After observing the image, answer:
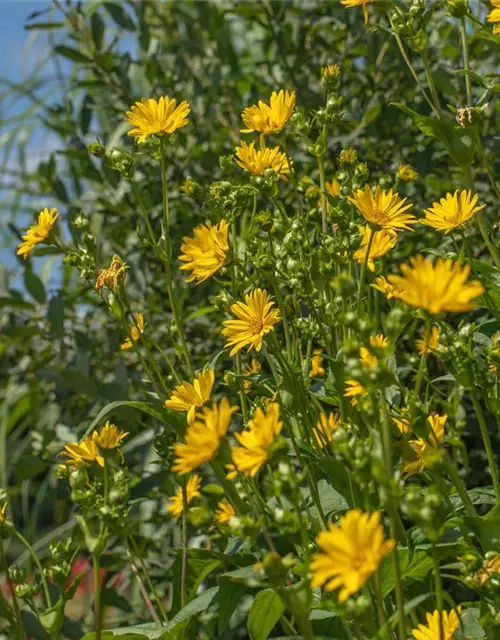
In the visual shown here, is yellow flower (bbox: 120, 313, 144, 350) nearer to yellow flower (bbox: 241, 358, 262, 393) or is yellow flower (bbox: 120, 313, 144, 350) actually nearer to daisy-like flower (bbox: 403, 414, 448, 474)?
yellow flower (bbox: 241, 358, 262, 393)

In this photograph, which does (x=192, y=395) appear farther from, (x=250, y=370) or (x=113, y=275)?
(x=250, y=370)

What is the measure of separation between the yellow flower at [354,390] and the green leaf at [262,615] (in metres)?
0.19

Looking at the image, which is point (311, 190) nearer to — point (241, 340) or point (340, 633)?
point (241, 340)

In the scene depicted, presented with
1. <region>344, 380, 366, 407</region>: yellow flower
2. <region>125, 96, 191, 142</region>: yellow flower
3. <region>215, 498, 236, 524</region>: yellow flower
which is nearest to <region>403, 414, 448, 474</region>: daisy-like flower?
<region>344, 380, 366, 407</region>: yellow flower

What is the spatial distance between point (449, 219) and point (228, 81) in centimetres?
107

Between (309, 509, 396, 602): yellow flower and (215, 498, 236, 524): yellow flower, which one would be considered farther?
(215, 498, 236, 524): yellow flower

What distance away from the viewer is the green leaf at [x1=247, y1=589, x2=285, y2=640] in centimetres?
81

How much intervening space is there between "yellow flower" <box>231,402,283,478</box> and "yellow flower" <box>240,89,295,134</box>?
1.33 feet

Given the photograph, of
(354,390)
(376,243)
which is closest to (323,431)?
(354,390)

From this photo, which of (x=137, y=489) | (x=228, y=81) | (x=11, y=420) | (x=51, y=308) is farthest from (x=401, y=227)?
(x=11, y=420)

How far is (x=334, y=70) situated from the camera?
1.00 m

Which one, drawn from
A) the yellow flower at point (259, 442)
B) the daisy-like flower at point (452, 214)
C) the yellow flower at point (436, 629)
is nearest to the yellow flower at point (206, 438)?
the yellow flower at point (259, 442)

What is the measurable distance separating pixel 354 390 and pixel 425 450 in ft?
0.28

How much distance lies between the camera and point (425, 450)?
0.71 metres
